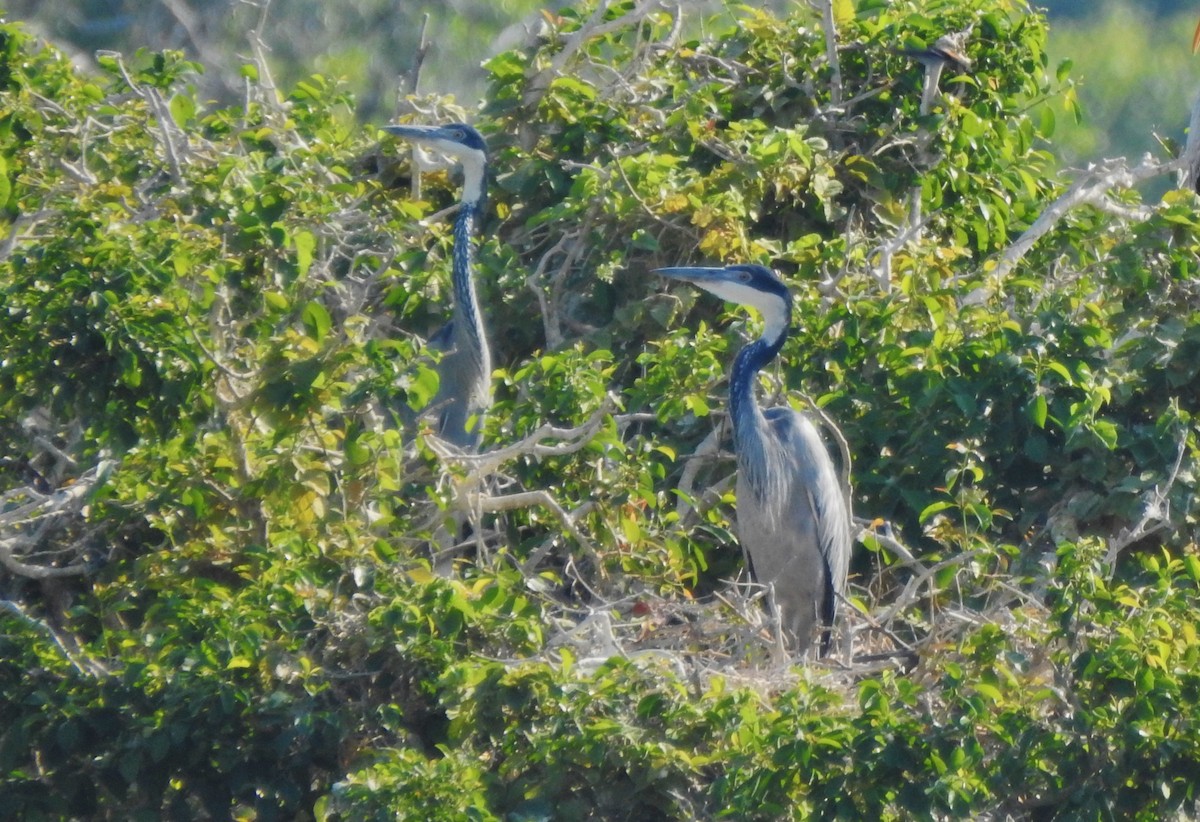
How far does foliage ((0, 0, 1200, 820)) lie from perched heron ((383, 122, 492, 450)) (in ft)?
0.44

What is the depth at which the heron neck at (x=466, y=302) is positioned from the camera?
6.14 metres

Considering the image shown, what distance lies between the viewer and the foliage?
365 cm

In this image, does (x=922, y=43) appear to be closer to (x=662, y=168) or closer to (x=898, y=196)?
(x=898, y=196)

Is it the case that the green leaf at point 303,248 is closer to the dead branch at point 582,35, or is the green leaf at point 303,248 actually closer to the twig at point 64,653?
the twig at point 64,653

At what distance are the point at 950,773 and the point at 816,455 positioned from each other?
7.09 ft

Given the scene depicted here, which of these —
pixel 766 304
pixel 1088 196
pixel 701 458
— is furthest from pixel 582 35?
pixel 1088 196

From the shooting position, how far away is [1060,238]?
6.07 meters

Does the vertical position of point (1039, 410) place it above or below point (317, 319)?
below

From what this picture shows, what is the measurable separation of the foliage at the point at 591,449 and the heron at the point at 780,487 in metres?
0.13

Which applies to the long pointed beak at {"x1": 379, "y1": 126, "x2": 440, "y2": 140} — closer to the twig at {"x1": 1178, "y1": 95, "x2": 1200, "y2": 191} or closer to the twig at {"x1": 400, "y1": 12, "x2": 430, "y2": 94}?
the twig at {"x1": 400, "y1": 12, "x2": 430, "y2": 94}

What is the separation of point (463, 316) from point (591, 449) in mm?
1809

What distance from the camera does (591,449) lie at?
453cm

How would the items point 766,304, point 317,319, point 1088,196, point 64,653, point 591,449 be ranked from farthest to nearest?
1. point 1088,196
2. point 766,304
3. point 591,449
4. point 317,319
5. point 64,653

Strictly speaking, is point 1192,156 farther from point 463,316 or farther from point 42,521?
point 42,521
